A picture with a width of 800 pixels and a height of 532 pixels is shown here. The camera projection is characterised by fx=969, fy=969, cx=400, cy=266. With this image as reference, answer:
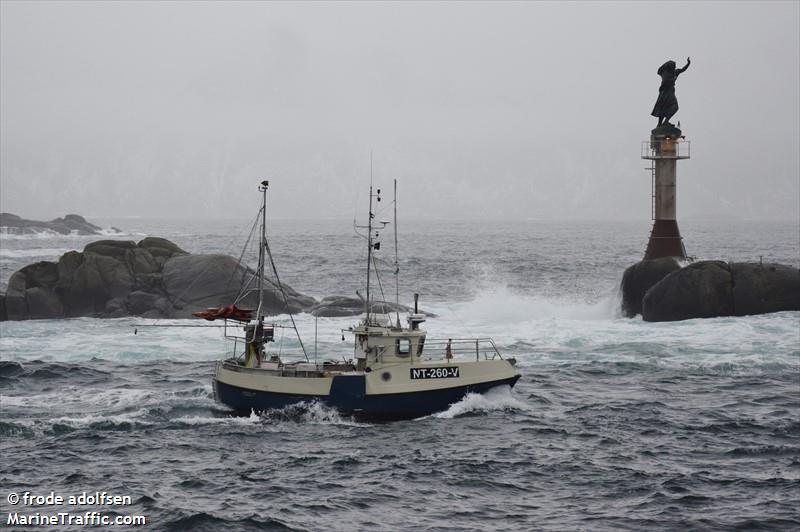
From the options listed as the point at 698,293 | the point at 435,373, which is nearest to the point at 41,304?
the point at 435,373

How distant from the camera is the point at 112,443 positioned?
29.1 m

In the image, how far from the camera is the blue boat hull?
31.5 m

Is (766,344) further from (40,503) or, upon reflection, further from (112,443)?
(40,503)

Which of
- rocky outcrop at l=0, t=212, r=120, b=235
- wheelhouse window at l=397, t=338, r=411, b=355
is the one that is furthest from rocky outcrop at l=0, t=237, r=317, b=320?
rocky outcrop at l=0, t=212, r=120, b=235

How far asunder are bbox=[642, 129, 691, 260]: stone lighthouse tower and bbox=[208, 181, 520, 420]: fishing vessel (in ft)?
81.8

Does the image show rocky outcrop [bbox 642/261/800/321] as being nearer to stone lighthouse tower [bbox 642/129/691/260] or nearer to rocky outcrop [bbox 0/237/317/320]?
stone lighthouse tower [bbox 642/129/691/260]

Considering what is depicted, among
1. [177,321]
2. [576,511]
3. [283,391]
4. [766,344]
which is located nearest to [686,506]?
[576,511]

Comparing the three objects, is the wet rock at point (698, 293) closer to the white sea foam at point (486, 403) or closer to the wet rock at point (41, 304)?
the white sea foam at point (486, 403)

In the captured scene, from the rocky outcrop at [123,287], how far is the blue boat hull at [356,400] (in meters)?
22.8

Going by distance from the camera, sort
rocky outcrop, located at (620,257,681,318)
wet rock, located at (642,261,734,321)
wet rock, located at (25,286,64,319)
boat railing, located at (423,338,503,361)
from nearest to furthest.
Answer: boat railing, located at (423,338,503,361)
wet rock, located at (642,261,734,321)
rocky outcrop, located at (620,257,681,318)
wet rock, located at (25,286,64,319)

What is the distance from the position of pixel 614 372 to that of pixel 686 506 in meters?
16.6

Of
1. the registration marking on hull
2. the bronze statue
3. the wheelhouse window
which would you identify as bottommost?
the registration marking on hull

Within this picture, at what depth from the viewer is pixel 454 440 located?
97.1 ft

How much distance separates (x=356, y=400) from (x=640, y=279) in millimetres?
27795
